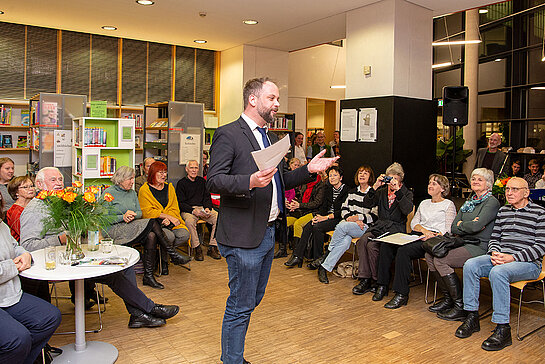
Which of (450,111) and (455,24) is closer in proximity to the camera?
(450,111)

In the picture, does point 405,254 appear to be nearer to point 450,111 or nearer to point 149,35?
point 450,111

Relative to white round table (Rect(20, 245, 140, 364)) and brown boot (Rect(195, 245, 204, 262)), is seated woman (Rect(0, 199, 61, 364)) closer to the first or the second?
white round table (Rect(20, 245, 140, 364))

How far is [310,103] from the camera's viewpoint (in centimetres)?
1329

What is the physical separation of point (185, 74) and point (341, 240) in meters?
5.89

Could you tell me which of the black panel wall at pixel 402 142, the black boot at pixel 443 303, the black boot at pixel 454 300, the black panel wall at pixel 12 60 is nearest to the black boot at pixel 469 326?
the black boot at pixel 454 300

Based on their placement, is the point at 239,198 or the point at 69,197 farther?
the point at 69,197

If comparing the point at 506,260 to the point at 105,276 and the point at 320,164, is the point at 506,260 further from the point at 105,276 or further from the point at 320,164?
the point at 105,276

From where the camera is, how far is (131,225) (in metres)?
5.11

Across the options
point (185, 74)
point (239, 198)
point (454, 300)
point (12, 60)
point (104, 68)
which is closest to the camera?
point (239, 198)

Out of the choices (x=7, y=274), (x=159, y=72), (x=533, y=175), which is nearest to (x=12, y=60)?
(x=159, y=72)

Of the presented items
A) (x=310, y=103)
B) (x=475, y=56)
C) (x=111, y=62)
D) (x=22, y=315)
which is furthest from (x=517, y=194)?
(x=310, y=103)

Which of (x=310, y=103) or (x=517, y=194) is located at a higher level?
(x=310, y=103)

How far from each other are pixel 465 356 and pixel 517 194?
58.6 inches

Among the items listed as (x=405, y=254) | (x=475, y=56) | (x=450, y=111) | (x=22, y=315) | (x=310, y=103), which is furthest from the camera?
(x=310, y=103)
